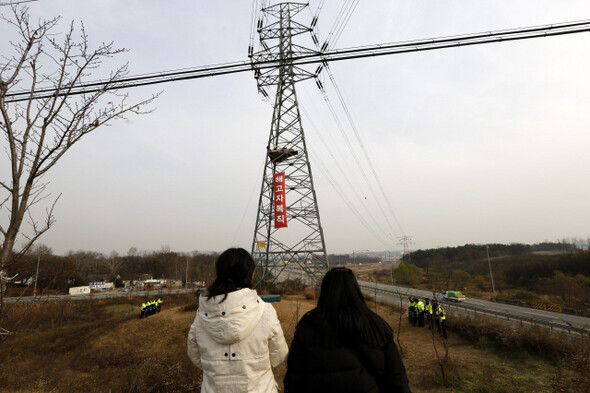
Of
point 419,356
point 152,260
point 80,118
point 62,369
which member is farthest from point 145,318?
point 152,260

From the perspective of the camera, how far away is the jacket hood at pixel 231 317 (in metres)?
1.89

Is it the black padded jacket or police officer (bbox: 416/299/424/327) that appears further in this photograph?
police officer (bbox: 416/299/424/327)

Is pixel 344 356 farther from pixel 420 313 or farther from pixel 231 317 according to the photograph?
pixel 420 313

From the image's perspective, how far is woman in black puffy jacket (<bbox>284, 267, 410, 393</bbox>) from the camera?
67.0 inches

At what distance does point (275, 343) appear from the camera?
6.75 ft

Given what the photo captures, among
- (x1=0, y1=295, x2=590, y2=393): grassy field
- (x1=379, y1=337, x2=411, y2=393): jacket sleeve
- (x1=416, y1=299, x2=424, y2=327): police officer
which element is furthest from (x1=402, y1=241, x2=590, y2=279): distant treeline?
(x1=379, y1=337, x2=411, y2=393): jacket sleeve

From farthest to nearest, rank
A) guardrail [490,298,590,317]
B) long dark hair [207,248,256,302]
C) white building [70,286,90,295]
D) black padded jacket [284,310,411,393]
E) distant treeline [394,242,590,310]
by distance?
white building [70,286,90,295] → distant treeline [394,242,590,310] → guardrail [490,298,590,317] → long dark hair [207,248,256,302] → black padded jacket [284,310,411,393]

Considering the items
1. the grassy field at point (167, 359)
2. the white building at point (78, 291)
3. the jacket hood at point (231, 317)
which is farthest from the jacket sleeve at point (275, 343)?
the white building at point (78, 291)

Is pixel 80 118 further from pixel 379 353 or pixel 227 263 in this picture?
pixel 379 353

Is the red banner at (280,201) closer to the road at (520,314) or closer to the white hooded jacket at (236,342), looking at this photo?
the road at (520,314)

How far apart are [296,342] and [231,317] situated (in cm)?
46

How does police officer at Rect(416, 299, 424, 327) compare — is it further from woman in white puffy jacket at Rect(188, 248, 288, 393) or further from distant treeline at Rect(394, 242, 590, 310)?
woman in white puffy jacket at Rect(188, 248, 288, 393)

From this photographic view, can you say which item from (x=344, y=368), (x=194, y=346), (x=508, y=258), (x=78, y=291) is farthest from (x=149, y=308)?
(x=508, y=258)

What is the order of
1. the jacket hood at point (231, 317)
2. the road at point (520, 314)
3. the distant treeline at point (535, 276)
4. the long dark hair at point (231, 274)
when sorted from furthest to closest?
the distant treeline at point (535, 276)
the road at point (520, 314)
the long dark hair at point (231, 274)
the jacket hood at point (231, 317)
